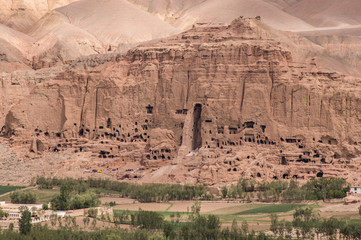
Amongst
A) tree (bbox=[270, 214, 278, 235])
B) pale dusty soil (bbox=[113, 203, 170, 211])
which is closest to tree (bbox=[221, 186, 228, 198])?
pale dusty soil (bbox=[113, 203, 170, 211])

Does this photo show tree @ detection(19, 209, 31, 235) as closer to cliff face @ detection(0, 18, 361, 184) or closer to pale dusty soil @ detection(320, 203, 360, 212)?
cliff face @ detection(0, 18, 361, 184)

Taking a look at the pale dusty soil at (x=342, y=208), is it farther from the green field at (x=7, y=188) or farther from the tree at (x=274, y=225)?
the green field at (x=7, y=188)

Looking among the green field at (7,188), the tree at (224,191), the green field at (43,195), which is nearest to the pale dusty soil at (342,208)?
the tree at (224,191)

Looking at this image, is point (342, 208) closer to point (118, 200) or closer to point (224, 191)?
point (224, 191)

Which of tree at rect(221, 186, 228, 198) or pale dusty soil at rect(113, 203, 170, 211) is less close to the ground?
tree at rect(221, 186, 228, 198)

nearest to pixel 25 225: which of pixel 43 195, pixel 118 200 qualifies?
pixel 118 200

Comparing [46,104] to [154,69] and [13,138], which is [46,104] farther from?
[154,69]
